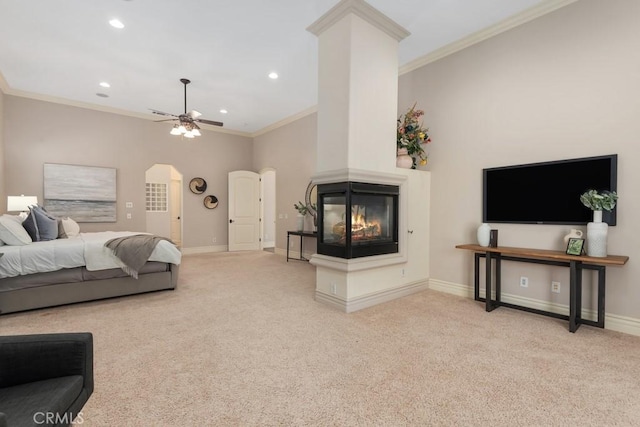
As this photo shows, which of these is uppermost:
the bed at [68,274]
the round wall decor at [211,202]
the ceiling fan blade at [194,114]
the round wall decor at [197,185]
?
the ceiling fan blade at [194,114]

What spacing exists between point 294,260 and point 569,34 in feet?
18.3

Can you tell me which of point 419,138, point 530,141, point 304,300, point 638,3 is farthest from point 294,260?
point 638,3

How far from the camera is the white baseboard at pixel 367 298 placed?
3.26m

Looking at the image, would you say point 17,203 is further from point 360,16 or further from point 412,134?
point 412,134

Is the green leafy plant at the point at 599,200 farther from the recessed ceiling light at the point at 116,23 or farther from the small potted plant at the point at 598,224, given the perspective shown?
the recessed ceiling light at the point at 116,23

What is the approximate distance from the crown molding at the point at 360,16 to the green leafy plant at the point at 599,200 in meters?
2.66

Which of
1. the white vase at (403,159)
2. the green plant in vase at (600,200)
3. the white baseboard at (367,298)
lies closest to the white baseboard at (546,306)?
the white baseboard at (367,298)

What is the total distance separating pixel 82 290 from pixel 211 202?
4.44 m

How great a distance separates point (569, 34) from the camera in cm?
302

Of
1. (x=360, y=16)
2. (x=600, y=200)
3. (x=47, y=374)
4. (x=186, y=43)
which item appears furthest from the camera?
(x=186, y=43)

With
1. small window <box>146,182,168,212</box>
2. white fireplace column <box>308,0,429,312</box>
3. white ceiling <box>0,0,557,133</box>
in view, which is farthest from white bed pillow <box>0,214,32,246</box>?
small window <box>146,182,168,212</box>

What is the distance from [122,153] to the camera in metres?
6.41

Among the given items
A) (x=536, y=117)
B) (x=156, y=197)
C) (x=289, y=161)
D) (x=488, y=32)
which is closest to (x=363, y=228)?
(x=536, y=117)

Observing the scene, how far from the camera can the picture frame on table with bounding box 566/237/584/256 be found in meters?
2.75
